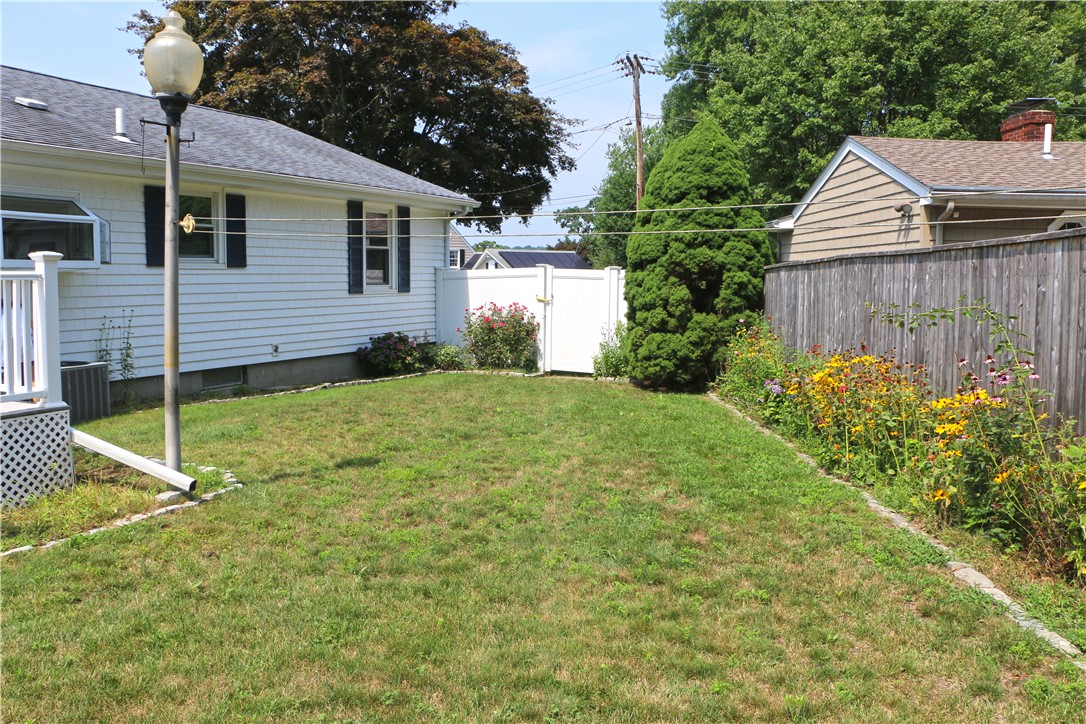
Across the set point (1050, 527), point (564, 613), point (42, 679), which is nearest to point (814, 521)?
point (1050, 527)

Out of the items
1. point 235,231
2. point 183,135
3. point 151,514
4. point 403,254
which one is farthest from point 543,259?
point 151,514

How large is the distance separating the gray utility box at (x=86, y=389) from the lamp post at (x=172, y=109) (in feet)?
11.9

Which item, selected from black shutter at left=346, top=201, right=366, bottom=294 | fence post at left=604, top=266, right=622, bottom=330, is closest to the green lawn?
fence post at left=604, top=266, right=622, bottom=330

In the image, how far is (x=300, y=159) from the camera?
13.0m

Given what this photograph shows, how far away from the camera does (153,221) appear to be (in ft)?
32.7

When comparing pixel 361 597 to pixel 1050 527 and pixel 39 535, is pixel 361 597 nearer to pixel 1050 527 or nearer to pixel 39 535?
pixel 39 535

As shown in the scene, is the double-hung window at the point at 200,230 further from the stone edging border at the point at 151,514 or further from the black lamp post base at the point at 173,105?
the stone edging border at the point at 151,514

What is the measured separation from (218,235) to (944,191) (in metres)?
9.65

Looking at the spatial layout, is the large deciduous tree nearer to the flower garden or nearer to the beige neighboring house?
the beige neighboring house

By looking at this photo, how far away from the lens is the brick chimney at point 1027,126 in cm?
1389

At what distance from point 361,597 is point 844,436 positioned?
4.24 m

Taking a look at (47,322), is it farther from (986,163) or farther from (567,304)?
(986,163)

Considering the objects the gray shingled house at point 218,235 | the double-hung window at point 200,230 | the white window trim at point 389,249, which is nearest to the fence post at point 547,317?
the gray shingled house at point 218,235

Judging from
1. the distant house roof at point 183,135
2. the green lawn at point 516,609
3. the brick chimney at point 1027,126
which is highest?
the brick chimney at point 1027,126
